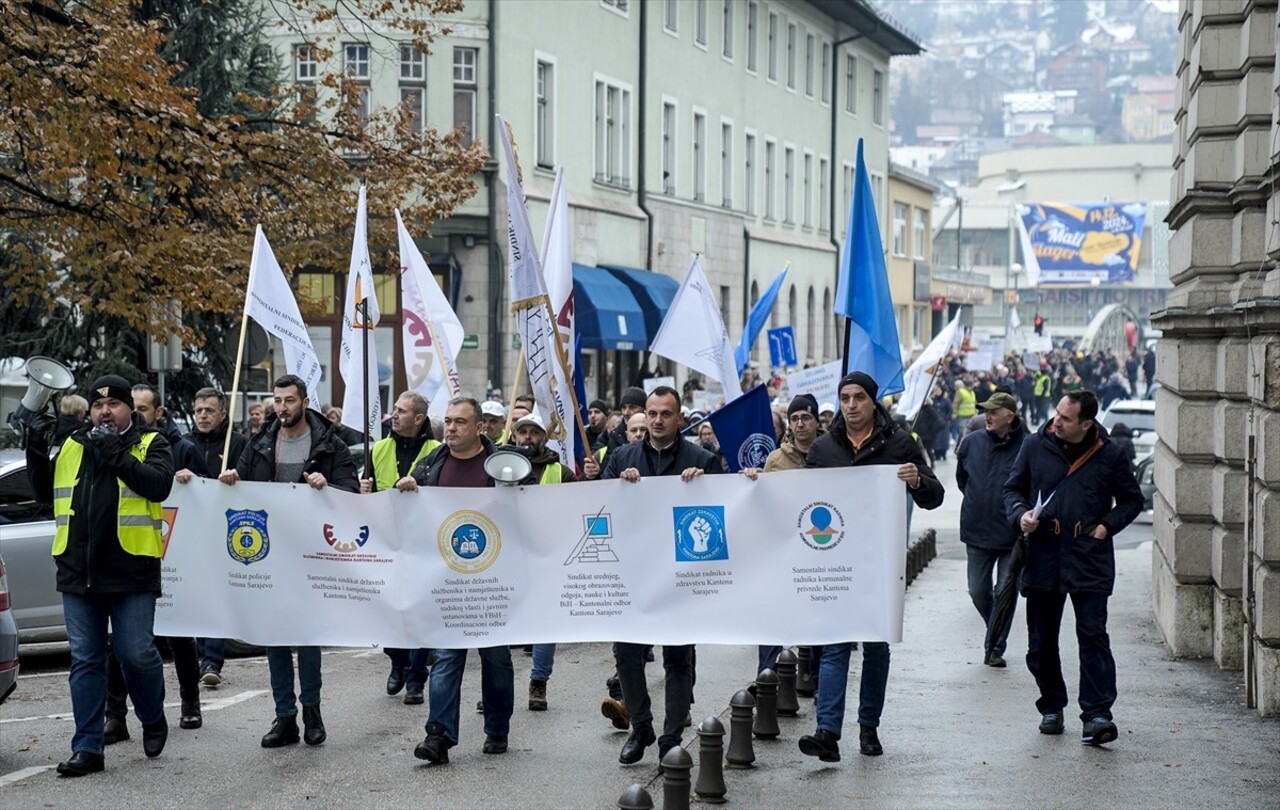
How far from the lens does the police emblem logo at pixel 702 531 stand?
33.3 ft

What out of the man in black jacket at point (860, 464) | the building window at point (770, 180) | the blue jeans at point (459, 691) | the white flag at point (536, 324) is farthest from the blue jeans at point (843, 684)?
the building window at point (770, 180)

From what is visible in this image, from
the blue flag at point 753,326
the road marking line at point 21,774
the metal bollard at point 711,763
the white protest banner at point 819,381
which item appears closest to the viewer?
the metal bollard at point 711,763

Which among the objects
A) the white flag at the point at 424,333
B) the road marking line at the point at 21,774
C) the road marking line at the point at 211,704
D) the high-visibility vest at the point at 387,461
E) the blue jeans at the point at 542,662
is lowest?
the road marking line at the point at 211,704

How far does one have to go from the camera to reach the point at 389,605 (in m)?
10.4

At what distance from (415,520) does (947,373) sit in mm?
48270

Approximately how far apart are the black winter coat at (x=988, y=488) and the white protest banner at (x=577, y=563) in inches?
170

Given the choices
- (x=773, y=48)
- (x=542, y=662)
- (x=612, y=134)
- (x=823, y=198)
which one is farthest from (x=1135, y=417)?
(x=823, y=198)

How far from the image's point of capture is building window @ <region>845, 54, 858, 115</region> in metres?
60.4

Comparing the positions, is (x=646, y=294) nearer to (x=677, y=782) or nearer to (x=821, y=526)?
(x=821, y=526)

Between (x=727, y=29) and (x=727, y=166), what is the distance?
11.0 ft

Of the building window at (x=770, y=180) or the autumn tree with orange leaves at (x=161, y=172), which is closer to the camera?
the autumn tree with orange leaves at (x=161, y=172)

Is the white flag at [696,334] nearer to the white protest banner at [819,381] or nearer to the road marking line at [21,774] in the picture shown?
the white protest banner at [819,381]

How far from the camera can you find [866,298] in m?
12.5

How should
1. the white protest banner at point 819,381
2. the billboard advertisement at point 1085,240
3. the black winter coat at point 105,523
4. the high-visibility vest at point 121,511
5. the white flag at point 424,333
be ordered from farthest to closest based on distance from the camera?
1. the billboard advertisement at point 1085,240
2. the white protest banner at point 819,381
3. the white flag at point 424,333
4. the high-visibility vest at point 121,511
5. the black winter coat at point 105,523
